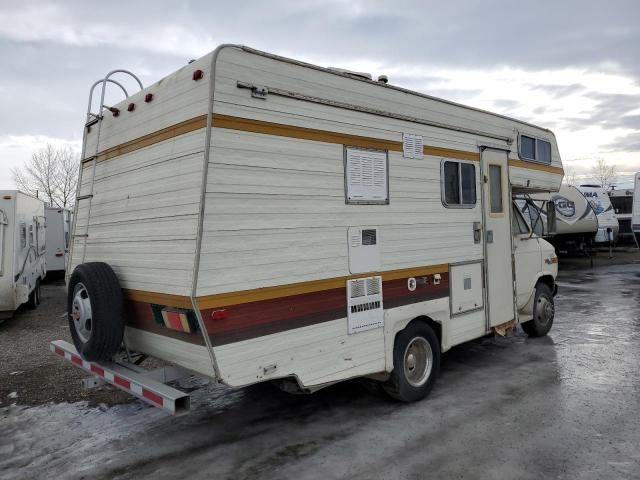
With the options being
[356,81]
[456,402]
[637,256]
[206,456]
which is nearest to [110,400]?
[206,456]

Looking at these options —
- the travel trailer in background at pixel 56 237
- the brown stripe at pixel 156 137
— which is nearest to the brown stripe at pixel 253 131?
the brown stripe at pixel 156 137

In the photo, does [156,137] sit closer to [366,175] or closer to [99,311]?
[99,311]

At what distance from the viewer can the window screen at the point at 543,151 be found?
732 cm

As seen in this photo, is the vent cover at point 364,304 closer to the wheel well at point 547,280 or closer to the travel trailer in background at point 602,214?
the wheel well at point 547,280

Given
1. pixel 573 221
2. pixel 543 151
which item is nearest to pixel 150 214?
pixel 543 151

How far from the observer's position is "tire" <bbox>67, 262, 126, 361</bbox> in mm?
4246

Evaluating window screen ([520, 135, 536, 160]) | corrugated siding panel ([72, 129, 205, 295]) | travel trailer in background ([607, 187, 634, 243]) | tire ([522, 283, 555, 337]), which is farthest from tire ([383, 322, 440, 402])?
travel trailer in background ([607, 187, 634, 243])

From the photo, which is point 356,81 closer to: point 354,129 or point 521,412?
point 354,129

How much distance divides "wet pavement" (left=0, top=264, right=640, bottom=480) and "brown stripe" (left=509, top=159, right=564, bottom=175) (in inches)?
101

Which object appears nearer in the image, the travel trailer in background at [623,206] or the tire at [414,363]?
the tire at [414,363]

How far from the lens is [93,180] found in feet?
17.0

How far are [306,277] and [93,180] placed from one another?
2519 mm

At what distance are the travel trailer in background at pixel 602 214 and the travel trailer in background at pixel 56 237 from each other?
20756 mm

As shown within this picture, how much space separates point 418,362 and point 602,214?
20.9 m
